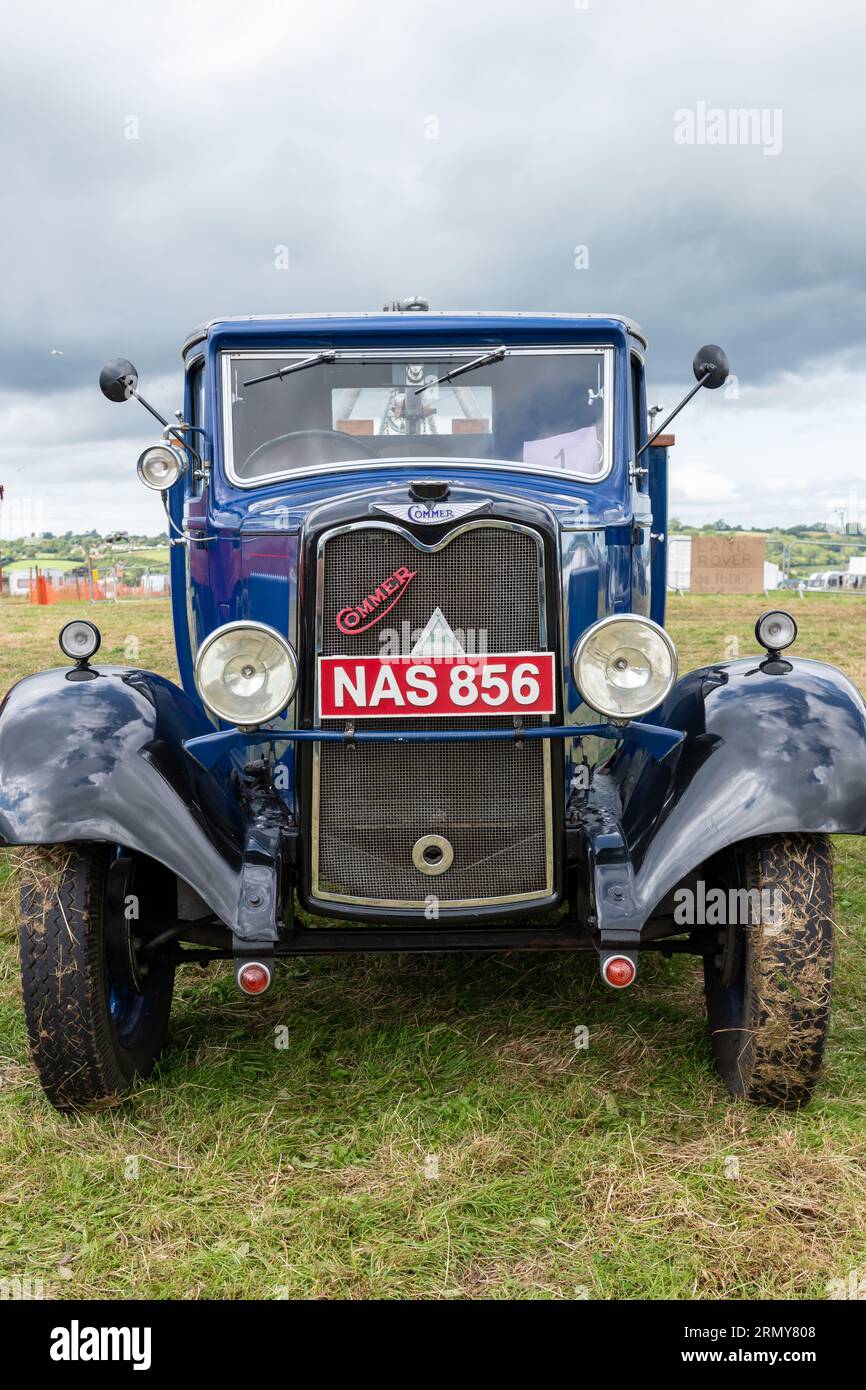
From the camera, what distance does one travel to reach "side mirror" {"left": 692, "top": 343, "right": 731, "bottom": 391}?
3.96 metres

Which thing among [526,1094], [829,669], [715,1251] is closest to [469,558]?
[829,669]

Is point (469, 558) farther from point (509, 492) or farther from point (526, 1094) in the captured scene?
point (526, 1094)

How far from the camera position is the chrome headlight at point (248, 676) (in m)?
3.05

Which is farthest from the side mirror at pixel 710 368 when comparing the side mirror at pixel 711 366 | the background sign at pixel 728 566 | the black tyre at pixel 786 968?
the background sign at pixel 728 566

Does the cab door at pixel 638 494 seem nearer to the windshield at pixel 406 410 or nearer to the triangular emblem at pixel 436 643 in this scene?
the windshield at pixel 406 410

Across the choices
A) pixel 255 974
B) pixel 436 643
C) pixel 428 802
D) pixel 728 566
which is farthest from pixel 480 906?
pixel 728 566

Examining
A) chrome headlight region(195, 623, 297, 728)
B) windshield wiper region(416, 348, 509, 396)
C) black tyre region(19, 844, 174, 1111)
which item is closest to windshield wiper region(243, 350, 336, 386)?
windshield wiper region(416, 348, 509, 396)

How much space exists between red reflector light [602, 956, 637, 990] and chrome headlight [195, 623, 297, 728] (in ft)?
3.72

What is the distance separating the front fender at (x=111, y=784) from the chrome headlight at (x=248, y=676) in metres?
0.31

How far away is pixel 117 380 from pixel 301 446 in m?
0.67

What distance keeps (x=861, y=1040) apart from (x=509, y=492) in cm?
217

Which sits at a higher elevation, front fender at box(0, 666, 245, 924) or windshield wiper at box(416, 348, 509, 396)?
windshield wiper at box(416, 348, 509, 396)

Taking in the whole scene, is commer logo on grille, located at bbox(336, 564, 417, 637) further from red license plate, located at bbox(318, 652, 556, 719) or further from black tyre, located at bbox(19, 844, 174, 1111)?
black tyre, located at bbox(19, 844, 174, 1111)

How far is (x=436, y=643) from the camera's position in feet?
10.3
